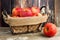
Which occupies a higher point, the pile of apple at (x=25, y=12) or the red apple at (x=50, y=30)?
the pile of apple at (x=25, y=12)

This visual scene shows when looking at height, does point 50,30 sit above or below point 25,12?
below

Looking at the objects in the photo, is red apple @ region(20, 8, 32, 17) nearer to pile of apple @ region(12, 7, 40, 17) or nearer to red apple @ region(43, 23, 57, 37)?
pile of apple @ region(12, 7, 40, 17)

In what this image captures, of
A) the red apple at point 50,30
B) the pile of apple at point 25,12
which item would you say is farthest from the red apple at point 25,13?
the red apple at point 50,30

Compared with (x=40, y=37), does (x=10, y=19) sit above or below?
above

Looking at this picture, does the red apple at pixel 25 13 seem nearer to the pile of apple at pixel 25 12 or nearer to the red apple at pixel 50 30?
the pile of apple at pixel 25 12

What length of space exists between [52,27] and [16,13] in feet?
0.81

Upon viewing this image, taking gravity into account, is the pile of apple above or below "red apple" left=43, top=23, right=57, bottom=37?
above

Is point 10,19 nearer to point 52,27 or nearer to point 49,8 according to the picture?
point 52,27

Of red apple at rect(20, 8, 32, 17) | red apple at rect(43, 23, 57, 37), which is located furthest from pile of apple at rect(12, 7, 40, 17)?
red apple at rect(43, 23, 57, 37)

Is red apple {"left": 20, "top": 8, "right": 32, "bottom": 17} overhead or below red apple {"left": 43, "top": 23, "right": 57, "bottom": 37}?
overhead

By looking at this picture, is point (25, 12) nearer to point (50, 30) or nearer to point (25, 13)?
point (25, 13)

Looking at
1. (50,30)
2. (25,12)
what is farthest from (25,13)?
(50,30)

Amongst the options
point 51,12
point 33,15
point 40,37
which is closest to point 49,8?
point 51,12

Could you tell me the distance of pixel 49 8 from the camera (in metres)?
1.26
